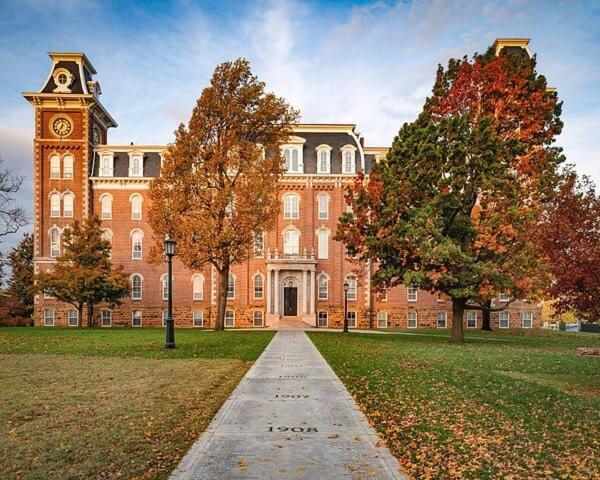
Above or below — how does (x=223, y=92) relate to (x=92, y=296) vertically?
above

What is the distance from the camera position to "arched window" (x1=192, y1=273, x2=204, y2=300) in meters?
45.4

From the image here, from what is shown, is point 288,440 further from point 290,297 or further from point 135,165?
point 135,165

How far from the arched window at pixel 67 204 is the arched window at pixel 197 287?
472 inches

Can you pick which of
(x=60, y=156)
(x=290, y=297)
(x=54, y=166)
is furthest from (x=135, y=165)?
(x=290, y=297)

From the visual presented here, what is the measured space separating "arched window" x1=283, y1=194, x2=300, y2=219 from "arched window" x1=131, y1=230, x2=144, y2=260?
499 inches

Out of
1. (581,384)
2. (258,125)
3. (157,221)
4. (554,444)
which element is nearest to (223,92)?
(258,125)

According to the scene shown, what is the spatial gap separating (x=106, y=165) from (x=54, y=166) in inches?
168

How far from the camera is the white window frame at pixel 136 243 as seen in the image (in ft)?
149

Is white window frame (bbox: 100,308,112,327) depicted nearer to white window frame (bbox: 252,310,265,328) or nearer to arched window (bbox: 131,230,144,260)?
arched window (bbox: 131,230,144,260)

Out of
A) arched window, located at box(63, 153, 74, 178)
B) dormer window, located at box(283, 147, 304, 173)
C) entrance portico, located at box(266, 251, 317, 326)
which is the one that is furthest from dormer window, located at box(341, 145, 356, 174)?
arched window, located at box(63, 153, 74, 178)

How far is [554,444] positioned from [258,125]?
2556cm

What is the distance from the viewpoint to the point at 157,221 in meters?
27.7

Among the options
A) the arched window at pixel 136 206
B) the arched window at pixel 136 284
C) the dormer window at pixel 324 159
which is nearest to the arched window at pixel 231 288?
the arched window at pixel 136 284

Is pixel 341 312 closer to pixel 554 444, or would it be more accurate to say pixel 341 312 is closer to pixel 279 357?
pixel 279 357
